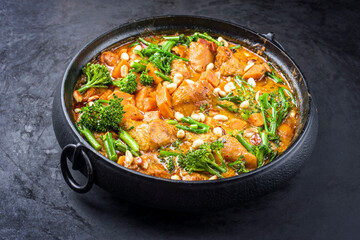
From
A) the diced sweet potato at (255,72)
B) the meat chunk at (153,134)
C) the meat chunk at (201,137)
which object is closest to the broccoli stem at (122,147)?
the meat chunk at (153,134)

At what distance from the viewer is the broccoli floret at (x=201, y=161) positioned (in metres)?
3.70

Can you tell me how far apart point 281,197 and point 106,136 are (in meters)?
1.90

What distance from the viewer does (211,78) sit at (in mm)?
4609

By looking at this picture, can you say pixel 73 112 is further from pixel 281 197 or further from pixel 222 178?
pixel 281 197

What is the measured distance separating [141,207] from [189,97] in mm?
1167

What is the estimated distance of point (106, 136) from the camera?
3910 millimetres

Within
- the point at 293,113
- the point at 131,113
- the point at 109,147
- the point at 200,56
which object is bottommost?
the point at 109,147

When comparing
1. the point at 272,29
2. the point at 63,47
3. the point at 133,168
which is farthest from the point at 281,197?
the point at 63,47

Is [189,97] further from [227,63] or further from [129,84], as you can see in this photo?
[227,63]

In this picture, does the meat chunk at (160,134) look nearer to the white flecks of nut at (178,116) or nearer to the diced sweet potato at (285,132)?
the white flecks of nut at (178,116)

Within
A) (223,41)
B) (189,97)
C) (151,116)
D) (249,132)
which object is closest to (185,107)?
(189,97)

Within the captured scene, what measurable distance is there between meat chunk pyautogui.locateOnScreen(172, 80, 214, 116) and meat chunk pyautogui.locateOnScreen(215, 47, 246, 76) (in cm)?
48

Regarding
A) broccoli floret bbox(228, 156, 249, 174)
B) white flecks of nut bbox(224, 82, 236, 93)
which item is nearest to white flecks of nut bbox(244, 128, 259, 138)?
broccoli floret bbox(228, 156, 249, 174)

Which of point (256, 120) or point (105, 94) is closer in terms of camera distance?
point (256, 120)
